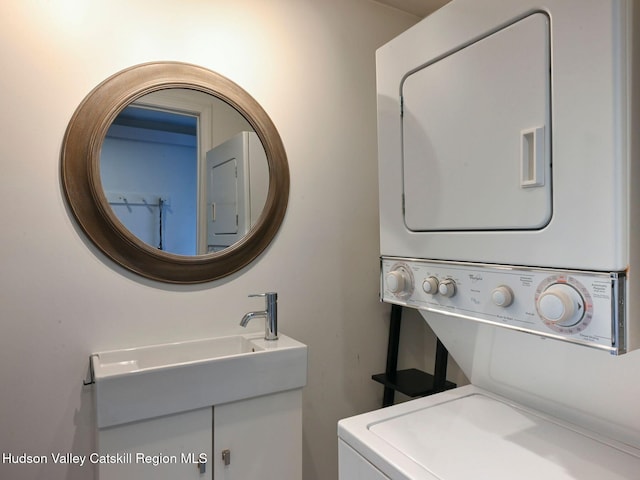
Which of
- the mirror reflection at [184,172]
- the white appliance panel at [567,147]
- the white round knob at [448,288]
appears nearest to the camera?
the white appliance panel at [567,147]

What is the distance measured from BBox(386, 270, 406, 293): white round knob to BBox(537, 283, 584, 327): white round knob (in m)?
0.37

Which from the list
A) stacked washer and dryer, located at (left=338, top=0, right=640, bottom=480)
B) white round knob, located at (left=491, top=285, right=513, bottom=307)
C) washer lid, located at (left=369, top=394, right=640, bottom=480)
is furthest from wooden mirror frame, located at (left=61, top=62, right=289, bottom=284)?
white round knob, located at (left=491, top=285, right=513, bottom=307)

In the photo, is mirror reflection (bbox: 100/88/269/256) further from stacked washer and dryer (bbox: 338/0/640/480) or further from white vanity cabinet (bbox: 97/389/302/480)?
stacked washer and dryer (bbox: 338/0/640/480)

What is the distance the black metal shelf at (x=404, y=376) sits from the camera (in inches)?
71.4

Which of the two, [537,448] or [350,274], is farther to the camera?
[350,274]

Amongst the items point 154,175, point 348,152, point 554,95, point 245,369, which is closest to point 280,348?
point 245,369

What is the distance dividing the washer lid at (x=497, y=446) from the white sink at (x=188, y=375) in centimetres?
48

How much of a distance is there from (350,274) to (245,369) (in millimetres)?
756

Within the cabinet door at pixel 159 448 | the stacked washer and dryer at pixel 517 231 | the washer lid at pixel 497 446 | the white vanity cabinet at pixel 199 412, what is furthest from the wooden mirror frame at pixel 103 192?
the washer lid at pixel 497 446

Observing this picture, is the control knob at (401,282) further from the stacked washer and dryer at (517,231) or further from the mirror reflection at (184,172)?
the mirror reflection at (184,172)

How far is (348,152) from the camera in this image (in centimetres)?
196

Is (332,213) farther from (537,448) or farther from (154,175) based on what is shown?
(537,448)

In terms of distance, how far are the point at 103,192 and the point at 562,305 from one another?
4.50 ft

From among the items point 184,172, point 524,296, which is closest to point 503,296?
point 524,296
